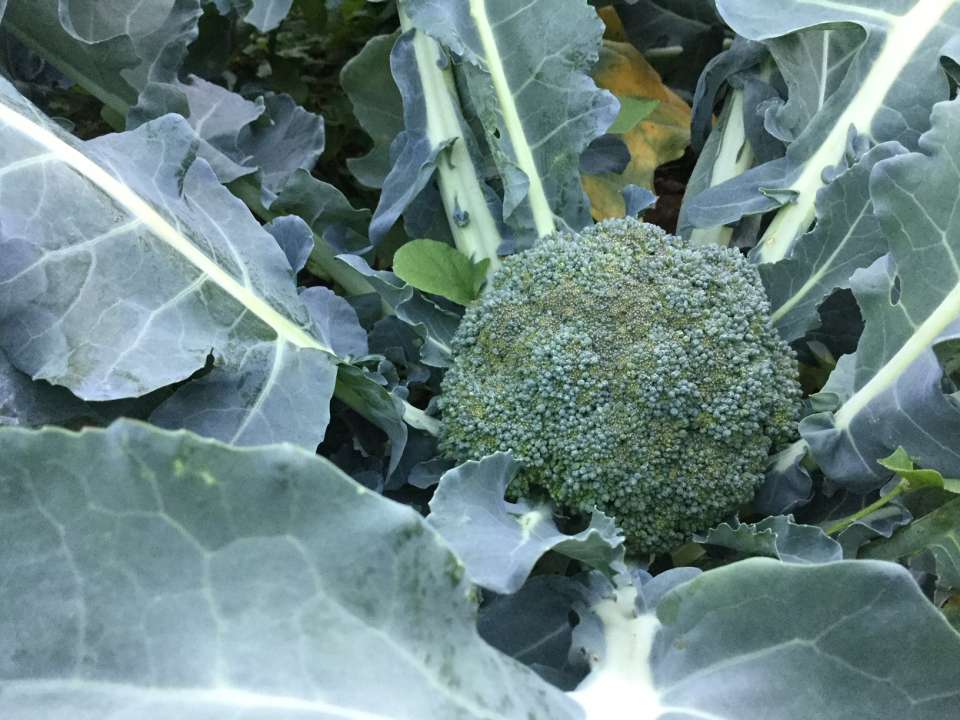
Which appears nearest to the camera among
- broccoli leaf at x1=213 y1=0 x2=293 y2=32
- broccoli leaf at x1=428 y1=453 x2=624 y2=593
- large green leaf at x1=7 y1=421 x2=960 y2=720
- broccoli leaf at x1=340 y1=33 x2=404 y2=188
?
large green leaf at x1=7 y1=421 x2=960 y2=720

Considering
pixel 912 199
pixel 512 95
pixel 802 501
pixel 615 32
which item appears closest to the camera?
pixel 912 199

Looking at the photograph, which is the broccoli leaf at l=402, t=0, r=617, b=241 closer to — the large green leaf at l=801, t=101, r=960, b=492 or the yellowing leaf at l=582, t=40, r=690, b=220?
the yellowing leaf at l=582, t=40, r=690, b=220

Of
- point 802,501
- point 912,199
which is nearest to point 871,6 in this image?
point 912,199

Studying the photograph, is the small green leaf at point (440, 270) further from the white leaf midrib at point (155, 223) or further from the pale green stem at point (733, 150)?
the pale green stem at point (733, 150)

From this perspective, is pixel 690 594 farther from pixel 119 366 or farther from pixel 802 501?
pixel 119 366

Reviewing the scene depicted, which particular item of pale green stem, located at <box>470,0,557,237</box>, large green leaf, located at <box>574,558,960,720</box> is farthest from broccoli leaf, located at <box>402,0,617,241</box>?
large green leaf, located at <box>574,558,960,720</box>

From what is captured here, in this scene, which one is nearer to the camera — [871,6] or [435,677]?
[435,677]
